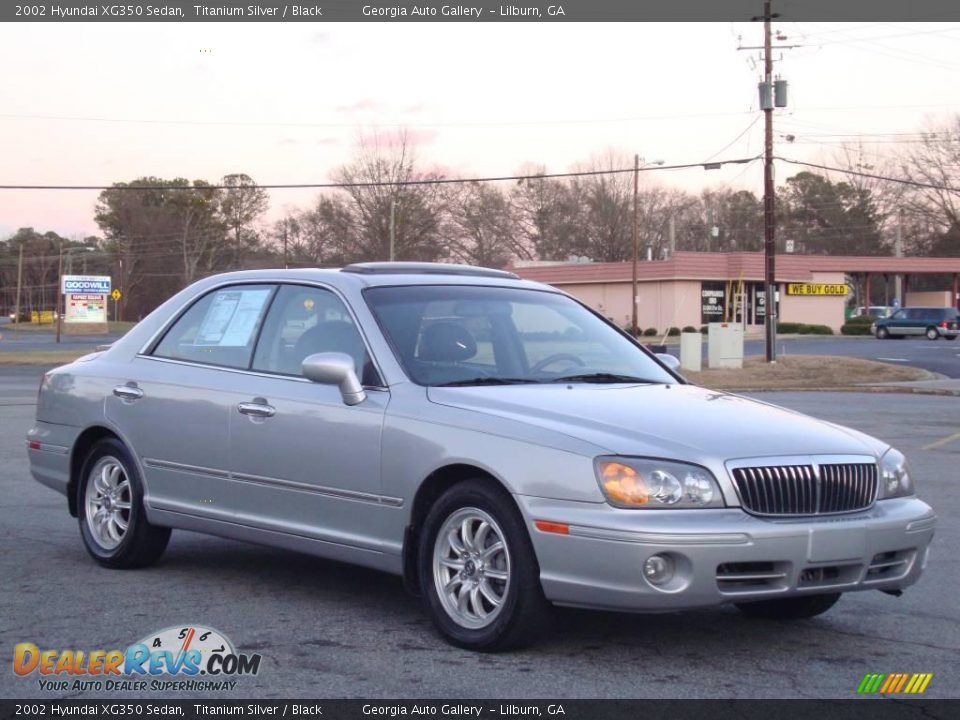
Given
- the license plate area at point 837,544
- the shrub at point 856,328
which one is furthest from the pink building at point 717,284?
the license plate area at point 837,544

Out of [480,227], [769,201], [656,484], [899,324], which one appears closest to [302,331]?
[656,484]

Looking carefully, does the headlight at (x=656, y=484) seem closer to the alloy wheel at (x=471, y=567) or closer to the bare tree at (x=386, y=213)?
the alloy wheel at (x=471, y=567)

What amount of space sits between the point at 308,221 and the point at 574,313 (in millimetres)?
63592

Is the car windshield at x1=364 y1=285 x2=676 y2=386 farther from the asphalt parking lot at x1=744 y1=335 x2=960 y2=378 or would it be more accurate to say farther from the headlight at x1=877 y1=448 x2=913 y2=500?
the asphalt parking lot at x1=744 y1=335 x2=960 y2=378

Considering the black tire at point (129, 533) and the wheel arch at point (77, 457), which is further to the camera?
the wheel arch at point (77, 457)

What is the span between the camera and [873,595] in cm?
691

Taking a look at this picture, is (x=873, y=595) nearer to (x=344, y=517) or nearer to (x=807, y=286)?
(x=344, y=517)

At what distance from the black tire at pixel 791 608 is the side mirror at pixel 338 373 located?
7.04ft

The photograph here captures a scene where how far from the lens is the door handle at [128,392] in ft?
24.0

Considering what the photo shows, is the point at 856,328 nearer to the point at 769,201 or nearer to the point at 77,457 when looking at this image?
the point at 769,201

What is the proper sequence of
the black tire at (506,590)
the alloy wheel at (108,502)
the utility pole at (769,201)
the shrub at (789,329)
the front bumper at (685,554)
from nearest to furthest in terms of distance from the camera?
1. the front bumper at (685,554)
2. the black tire at (506,590)
3. the alloy wheel at (108,502)
4. the utility pole at (769,201)
5. the shrub at (789,329)

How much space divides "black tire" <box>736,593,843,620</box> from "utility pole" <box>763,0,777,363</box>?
29248 millimetres

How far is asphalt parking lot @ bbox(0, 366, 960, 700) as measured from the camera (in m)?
5.01
